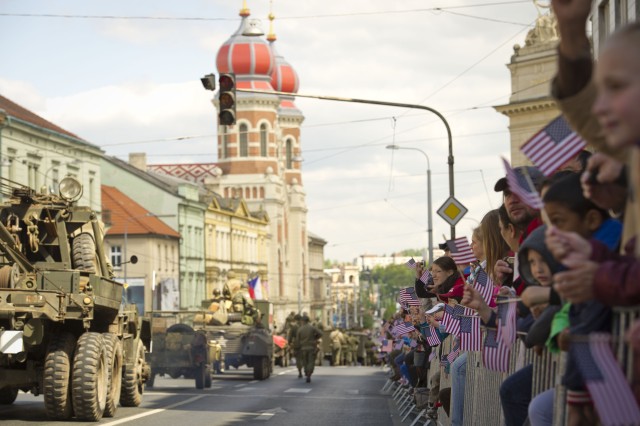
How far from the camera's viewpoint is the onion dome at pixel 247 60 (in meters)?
126

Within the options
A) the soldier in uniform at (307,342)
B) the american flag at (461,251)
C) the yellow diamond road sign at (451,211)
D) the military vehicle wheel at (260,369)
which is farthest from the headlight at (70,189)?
the military vehicle wheel at (260,369)

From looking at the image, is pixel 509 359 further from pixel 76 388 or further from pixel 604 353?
pixel 76 388

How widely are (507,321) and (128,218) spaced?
84.7 meters

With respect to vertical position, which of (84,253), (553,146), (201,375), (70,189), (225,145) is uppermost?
(225,145)

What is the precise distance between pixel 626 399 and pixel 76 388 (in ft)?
43.0

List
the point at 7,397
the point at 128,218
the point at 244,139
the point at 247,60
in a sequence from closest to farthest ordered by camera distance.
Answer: the point at 7,397
the point at 128,218
the point at 247,60
the point at 244,139

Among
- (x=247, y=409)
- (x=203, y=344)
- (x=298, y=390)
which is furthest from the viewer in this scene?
(x=203, y=344)

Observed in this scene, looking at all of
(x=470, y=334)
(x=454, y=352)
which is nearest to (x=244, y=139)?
(x=454, y=352)

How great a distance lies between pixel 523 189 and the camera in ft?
21.1

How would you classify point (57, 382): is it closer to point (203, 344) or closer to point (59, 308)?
point (59, 308)

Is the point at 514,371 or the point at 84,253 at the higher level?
the point at 84,253

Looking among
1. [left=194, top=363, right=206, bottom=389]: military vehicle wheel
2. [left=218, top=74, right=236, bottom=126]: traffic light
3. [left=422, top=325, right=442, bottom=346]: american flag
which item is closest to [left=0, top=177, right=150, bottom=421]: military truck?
[left=422, top=325, right=442, bottom=346]: american flag

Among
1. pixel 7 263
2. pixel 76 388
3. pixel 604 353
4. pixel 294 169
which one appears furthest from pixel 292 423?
pixel 294 169

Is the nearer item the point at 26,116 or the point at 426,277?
the point at 426,277
